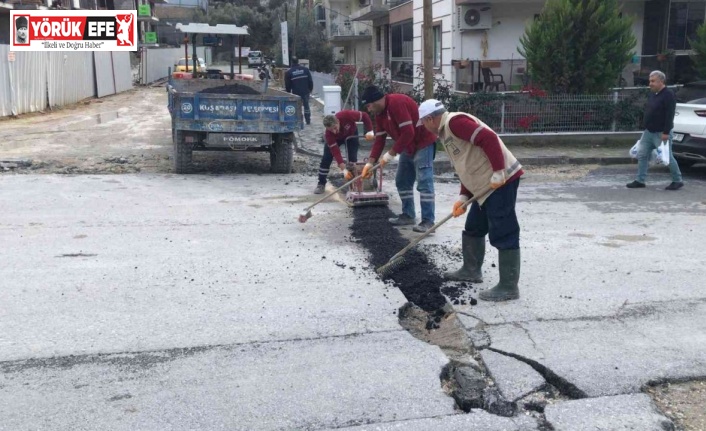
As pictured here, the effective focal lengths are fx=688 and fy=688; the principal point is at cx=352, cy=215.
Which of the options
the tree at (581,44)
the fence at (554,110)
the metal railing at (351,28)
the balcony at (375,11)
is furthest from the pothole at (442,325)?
the metal railing at (351,28)

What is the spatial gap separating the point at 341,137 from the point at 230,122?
243 centimetres

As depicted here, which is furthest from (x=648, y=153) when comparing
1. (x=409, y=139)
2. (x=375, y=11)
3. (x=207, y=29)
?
(x=375, y=11)

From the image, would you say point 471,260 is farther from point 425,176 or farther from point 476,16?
point 476,16

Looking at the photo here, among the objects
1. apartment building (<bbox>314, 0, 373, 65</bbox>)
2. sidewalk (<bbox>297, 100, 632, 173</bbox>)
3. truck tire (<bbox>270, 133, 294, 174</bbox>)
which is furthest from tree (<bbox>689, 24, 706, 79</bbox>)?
apartment building (<bbox>314, 0, 373, 65</bbox>)

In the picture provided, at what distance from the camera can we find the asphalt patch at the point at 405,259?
5.58 m

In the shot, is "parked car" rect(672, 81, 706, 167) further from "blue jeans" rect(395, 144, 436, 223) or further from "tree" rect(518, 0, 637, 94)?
"blue jeans" rect(395, 144, 436, 223)

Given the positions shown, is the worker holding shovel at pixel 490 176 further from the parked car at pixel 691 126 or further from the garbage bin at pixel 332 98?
the garbage bin at pixel 332 98

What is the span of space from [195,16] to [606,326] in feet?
228

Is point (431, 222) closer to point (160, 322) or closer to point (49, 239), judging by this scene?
point (160, 322)

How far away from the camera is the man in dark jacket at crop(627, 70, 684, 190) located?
991 centimetres

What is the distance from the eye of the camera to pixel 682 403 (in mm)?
3867

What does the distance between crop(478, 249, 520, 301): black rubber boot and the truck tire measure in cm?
667

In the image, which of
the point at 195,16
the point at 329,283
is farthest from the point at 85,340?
the point at 195,16

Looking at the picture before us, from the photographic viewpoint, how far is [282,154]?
11.6m
